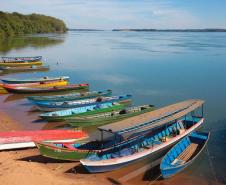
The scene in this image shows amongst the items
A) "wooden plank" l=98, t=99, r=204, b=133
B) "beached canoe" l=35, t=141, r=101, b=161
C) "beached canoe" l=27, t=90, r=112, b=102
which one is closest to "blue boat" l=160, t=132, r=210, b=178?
"wooden plank" l=98, t=99, r=204, b=133

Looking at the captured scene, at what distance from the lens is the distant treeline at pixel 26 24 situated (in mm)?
105412

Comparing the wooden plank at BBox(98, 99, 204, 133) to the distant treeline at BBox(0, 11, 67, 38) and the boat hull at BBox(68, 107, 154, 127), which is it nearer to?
the boat hull at BBox(68, 107, 154, 127)

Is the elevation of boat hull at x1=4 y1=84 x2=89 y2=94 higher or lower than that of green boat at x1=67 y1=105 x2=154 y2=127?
higher

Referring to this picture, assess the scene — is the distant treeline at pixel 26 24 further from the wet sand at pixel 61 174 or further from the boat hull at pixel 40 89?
the wet sand at pixel 61 174

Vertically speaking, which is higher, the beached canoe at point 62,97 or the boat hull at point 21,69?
the boat hull at point 21,69

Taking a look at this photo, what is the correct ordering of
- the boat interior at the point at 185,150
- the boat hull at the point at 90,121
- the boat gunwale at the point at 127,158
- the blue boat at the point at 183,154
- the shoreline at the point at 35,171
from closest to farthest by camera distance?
1. the shoreline at the point at 35,171
2. the boat gunwale at the point at 127,158
3. the blue boat at the point at 183,154
4. the boat interior at the point at 185,150
5. the boat hull at the point at 90,121

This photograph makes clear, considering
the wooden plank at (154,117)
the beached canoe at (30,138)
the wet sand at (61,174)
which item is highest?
the wooden plank at (154,117)

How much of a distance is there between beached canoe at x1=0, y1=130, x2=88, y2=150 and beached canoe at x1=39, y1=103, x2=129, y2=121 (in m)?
3.59

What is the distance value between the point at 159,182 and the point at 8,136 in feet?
26.6

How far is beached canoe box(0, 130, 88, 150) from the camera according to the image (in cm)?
1702

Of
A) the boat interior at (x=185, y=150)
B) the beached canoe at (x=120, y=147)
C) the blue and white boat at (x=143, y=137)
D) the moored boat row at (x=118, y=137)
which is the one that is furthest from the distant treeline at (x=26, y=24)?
the boat interior at (x=185, y=150)

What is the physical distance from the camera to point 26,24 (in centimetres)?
12988

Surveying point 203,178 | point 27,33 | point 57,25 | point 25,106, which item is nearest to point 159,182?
point 203,178

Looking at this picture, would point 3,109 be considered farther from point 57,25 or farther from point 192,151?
point 57,25
